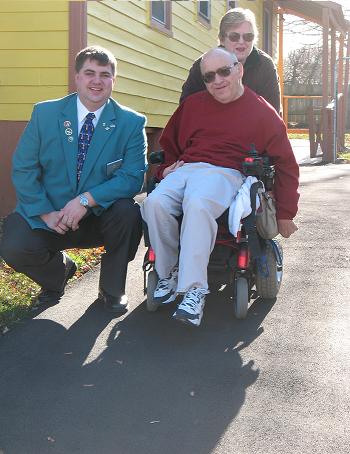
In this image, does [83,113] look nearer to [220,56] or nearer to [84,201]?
[84,201]

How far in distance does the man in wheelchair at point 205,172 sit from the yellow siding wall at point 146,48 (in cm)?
405

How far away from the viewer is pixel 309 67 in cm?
5481

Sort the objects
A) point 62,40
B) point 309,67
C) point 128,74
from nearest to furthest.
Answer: point 62,40 → point 128,74 → point 309,67

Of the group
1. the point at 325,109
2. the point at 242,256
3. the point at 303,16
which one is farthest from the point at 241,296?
the point at 303,16

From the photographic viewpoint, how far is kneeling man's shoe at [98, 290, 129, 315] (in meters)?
4.29

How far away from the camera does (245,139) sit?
416cm

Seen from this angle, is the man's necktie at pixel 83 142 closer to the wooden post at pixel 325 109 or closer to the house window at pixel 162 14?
the house window at pixel 162 14

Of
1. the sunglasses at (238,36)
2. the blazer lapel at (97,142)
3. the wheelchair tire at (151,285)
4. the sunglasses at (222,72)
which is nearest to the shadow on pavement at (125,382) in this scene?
the wheelchair tire at (151,285)

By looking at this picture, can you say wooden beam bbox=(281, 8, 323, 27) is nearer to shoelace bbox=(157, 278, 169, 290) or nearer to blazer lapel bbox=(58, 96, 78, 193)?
blazer lapel bbox=(58, 96, 78, 193)

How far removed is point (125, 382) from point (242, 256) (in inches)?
43.1

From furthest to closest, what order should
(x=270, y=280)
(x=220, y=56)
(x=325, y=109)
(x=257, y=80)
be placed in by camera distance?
(x=325, y=109)
(x=257, y=80)
(x=270, y=280)
(x=220, y=56)

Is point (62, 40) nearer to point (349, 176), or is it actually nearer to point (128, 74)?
point (128, 74)

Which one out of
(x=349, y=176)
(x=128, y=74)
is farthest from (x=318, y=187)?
(x=128, y=74)

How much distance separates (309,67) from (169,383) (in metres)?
54.3
